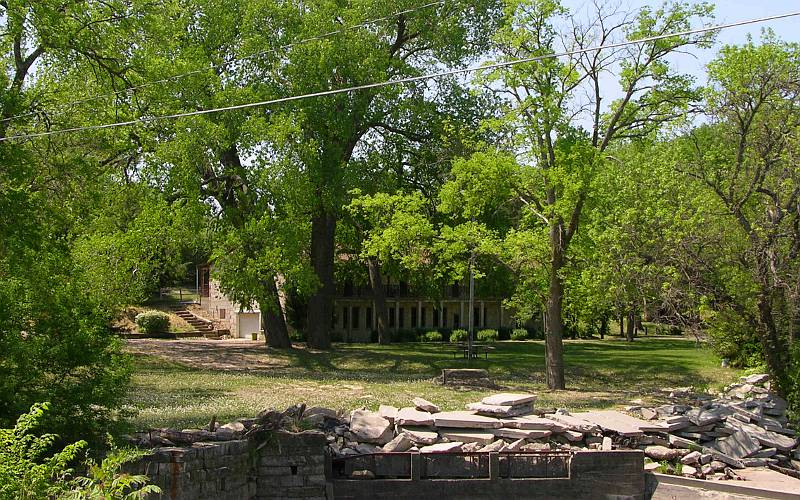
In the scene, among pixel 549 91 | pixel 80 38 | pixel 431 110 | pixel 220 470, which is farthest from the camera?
pixel 431 110

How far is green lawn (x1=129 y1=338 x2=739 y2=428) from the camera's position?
70.3ft

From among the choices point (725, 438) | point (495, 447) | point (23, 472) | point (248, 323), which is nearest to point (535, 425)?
point (495, 447)

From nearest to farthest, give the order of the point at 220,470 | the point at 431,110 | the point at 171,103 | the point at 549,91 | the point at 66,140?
1. the point at 220,470
2. the point at 66,140
3. the point at 549,91
4. the point at 171,103
5. the point at 431,110

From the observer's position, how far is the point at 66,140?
22719 mm

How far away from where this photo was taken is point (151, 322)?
47.2 meters

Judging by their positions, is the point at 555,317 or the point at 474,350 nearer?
the point at 555,317

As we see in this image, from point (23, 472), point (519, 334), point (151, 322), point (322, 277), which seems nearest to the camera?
point (23, 472)

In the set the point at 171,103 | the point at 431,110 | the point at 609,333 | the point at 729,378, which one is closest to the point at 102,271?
the point at 171,103

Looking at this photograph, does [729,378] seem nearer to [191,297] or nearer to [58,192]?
[58,192]

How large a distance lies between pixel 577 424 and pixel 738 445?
3397mm

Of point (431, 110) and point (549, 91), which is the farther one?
point (431, 110)

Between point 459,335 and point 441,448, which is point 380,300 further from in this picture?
point 441,448

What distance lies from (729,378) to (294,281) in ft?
52.5

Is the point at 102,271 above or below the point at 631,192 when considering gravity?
below
